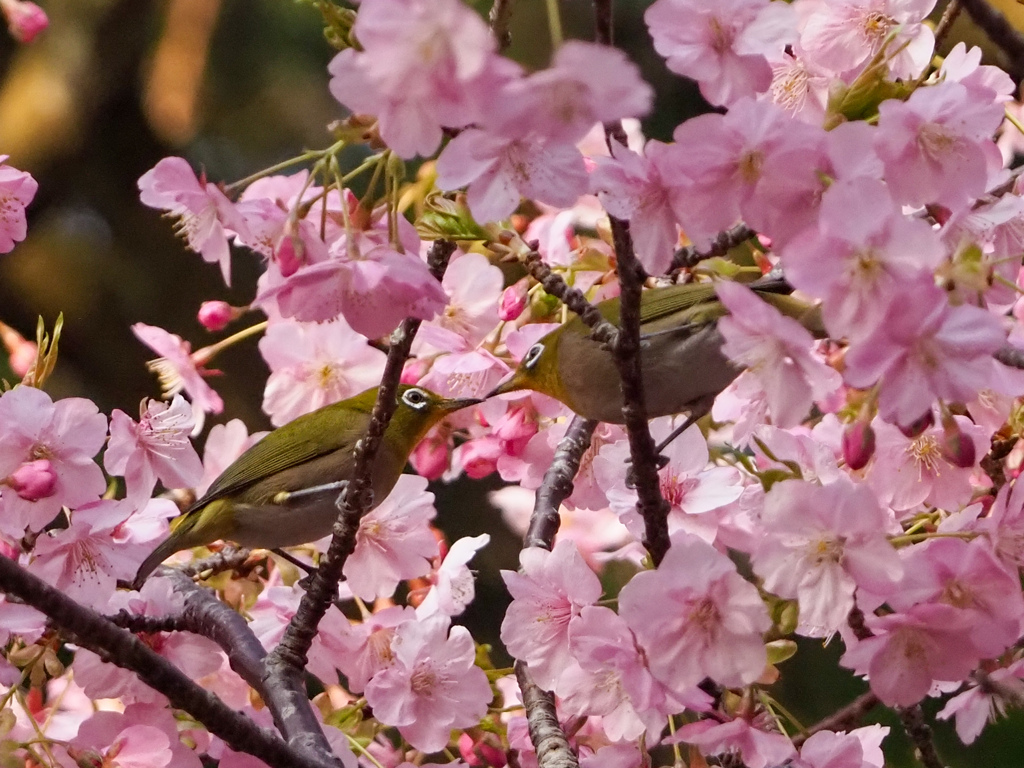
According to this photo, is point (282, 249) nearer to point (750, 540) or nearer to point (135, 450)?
point (135, 450)

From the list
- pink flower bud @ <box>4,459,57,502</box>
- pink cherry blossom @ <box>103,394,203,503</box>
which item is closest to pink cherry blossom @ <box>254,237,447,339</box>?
pink flower bud @ <box>4,459,57,502</box>

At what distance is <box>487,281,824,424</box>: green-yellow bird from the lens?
0.90 meters

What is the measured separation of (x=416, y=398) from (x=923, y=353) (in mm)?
675

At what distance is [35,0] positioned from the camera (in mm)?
2490

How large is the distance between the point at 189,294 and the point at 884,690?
92.2 inches

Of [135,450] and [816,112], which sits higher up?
[816,112]

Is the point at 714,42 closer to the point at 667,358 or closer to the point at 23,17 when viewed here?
the point at 667,358

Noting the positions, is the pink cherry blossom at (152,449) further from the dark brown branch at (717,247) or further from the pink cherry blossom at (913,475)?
the pink cherry blossom at (913,475)

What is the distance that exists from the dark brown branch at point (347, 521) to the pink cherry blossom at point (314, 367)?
44 cm

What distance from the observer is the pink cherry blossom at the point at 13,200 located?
830 mm

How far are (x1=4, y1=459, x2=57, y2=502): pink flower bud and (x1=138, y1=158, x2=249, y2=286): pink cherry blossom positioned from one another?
19cm

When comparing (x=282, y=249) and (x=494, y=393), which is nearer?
(x=282, y=249)

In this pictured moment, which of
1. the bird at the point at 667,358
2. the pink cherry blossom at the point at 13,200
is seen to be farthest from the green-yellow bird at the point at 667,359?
the pink cherry blossom at the point at 13,200

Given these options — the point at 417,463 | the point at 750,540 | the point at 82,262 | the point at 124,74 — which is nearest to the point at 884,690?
the point at 750,540
